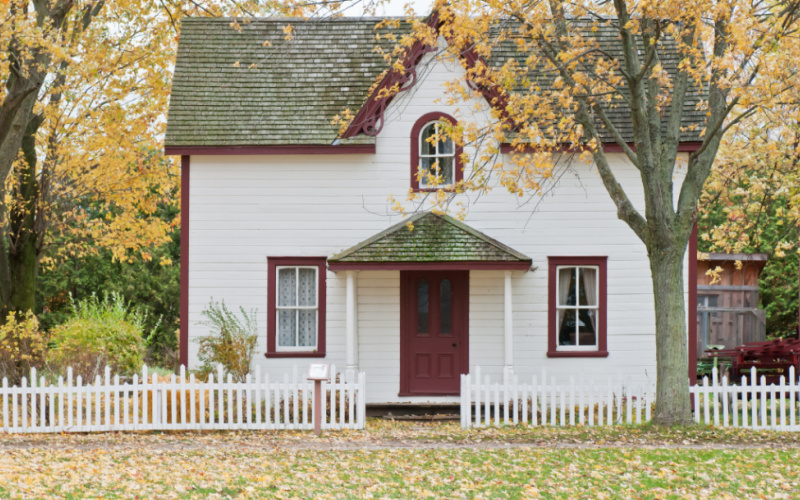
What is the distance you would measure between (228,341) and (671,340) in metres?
7.62

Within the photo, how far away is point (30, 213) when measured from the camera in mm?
22031

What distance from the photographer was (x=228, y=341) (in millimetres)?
15547

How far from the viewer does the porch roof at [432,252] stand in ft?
50.6

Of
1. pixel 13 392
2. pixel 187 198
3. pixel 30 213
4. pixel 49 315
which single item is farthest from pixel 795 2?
pixel 49 315

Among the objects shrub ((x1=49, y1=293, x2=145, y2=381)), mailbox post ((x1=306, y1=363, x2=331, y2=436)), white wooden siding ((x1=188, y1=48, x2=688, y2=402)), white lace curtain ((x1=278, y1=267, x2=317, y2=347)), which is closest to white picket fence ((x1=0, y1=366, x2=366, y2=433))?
mailbox post ((x1=306, y1=363, x2=331, y2=436))

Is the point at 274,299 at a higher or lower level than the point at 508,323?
higher

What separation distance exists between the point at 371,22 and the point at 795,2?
8905mm

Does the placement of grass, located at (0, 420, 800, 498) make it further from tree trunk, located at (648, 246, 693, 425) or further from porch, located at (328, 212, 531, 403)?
porch, located at (328, 212, 531, 403)

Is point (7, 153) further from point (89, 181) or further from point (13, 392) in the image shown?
point (89, 181)

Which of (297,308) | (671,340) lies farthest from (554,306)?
(297,308)

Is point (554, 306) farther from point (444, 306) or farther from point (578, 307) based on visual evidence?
point (444, 306)

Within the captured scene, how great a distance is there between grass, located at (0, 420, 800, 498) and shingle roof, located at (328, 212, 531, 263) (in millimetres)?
3192

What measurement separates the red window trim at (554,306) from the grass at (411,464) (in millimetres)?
3103

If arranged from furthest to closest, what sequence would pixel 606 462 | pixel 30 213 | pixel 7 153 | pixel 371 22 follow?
pixel 30 213
pixel 371 22
pixel 7 153
pixel 606 462
